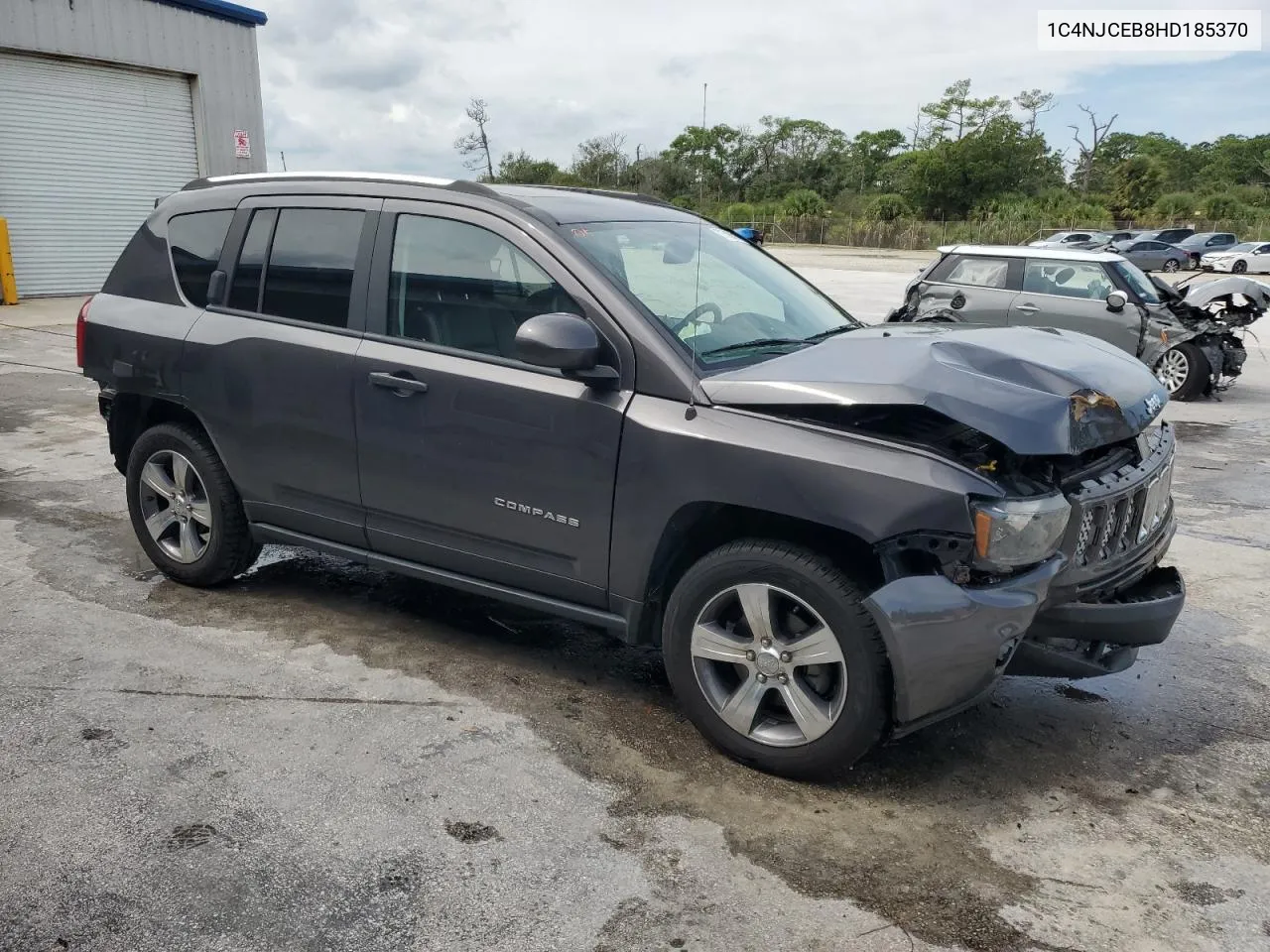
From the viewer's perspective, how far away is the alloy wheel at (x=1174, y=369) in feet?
36.6

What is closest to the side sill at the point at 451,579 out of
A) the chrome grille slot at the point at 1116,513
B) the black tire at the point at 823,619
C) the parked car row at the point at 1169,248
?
the black tire at the point at 823,619

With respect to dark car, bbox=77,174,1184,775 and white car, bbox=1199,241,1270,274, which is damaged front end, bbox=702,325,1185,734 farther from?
white car, bbox=1199,241,1270,274

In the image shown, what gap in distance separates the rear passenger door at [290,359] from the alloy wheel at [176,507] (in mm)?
290

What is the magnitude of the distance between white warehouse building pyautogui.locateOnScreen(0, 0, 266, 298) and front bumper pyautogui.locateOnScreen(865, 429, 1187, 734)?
17260 millimetres

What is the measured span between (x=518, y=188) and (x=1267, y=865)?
11.1 ft

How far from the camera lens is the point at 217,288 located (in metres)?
4.47

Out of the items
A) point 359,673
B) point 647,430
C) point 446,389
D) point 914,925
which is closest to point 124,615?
point 359,673

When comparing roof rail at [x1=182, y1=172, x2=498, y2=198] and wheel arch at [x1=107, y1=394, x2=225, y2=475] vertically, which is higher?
roof rail at [x1=182, y1=172, x2=498, y2=198]

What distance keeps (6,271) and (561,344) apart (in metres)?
16.9

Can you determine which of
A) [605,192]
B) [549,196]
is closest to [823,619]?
[549,196]

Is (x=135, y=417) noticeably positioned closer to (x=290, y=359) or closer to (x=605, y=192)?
(x=290, y=359)

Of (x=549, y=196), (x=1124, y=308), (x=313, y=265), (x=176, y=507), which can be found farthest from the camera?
(x=1124, y=308)

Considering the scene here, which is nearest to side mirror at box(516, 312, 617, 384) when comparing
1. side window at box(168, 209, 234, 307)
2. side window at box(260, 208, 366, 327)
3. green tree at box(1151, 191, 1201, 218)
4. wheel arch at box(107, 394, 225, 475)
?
side window at box(260, 208, 366, 327)

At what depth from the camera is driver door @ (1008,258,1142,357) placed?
11.0m
